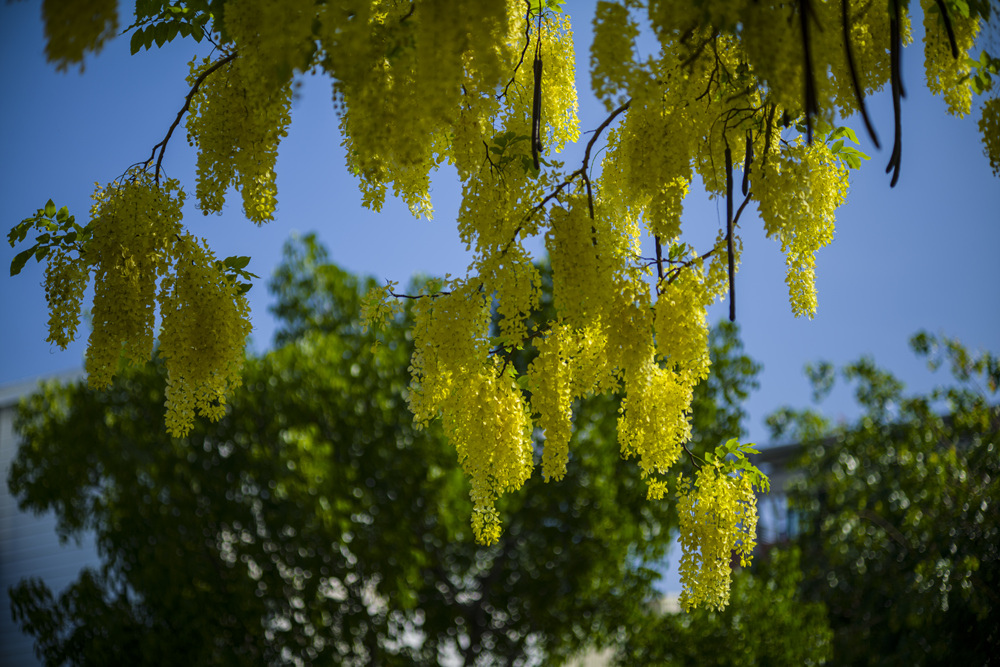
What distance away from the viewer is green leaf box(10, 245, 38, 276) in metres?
2.63

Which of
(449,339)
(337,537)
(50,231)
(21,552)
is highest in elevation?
(21,552)

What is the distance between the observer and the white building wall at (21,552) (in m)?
13.4

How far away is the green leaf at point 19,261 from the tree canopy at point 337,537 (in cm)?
601

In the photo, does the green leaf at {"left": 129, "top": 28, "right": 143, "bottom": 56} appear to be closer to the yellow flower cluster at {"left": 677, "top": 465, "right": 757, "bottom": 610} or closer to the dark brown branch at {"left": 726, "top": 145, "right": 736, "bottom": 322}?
the dark brown branch at {"left": 726, "top": 145, "right": 736, "bottom": 322}

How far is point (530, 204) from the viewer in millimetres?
2490

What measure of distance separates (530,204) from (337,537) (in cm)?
655

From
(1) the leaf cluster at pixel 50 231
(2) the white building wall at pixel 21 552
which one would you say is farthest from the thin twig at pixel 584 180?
(2) the white building wall at pixel 21 552

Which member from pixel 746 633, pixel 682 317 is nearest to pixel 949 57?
pixel 682 317

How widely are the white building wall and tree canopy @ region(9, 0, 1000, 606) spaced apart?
11523 mm

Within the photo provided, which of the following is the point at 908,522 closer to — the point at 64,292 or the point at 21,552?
the point at 64,292

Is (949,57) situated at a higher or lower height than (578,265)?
higher

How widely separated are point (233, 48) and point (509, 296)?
0.99m

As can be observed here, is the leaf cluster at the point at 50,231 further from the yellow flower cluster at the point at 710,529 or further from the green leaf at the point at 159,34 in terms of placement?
the yellow flower cluster at the point at 710,529

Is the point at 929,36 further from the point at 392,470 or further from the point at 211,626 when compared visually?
the point at 211,626
